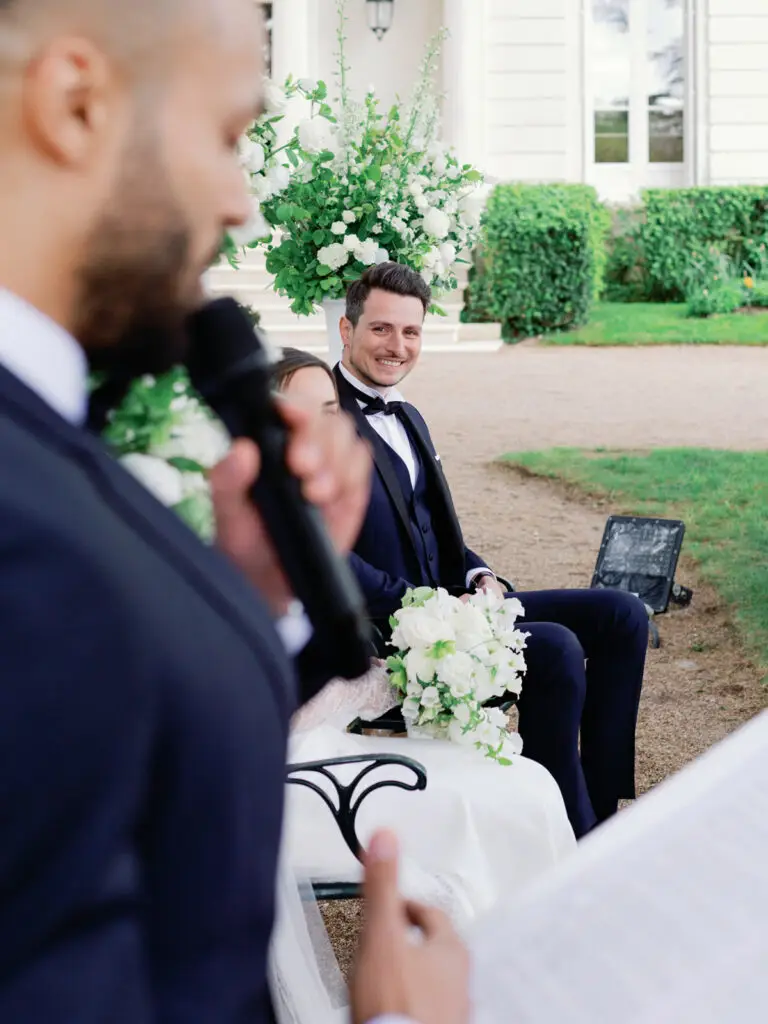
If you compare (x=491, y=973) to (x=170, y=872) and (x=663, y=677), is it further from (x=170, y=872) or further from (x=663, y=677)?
(x=663, y=677)

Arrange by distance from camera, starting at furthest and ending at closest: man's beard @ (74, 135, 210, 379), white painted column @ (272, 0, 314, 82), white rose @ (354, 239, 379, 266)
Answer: white painted column @ (272, 0, 314, 82), white rose @ (354, 239, 379, 266), man's beard @ (74, 135, 210, 379)

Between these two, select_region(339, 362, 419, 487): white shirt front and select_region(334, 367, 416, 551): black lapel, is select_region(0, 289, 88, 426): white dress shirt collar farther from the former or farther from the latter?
select_region(339, 362, 419, 487): white shirt front

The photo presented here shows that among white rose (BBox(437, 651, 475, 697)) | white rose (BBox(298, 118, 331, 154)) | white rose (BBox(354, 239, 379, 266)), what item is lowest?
white rose (BBox(437, 651, 475, 697))

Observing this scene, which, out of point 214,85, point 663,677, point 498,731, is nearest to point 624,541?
point 663,677

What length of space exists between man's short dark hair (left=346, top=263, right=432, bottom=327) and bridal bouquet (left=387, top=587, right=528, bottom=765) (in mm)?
1412

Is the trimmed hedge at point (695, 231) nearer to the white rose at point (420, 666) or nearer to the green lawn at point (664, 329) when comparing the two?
the green lawn at point (664, 329)

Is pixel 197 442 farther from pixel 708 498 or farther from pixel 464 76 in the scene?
pixel 464 76

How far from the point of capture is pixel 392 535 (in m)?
3.81

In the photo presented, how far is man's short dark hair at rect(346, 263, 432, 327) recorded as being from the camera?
13.4 feet

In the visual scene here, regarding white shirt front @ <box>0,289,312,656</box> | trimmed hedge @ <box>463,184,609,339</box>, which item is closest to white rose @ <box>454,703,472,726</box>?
white shirt front @ <box>0,289,312,656</box>

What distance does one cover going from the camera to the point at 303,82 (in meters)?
4.78

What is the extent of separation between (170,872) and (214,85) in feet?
1.49

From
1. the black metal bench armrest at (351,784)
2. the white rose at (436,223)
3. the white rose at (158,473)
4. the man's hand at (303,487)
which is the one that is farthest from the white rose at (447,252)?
the man's hand at (303,487)

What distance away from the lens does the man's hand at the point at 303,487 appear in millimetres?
822
